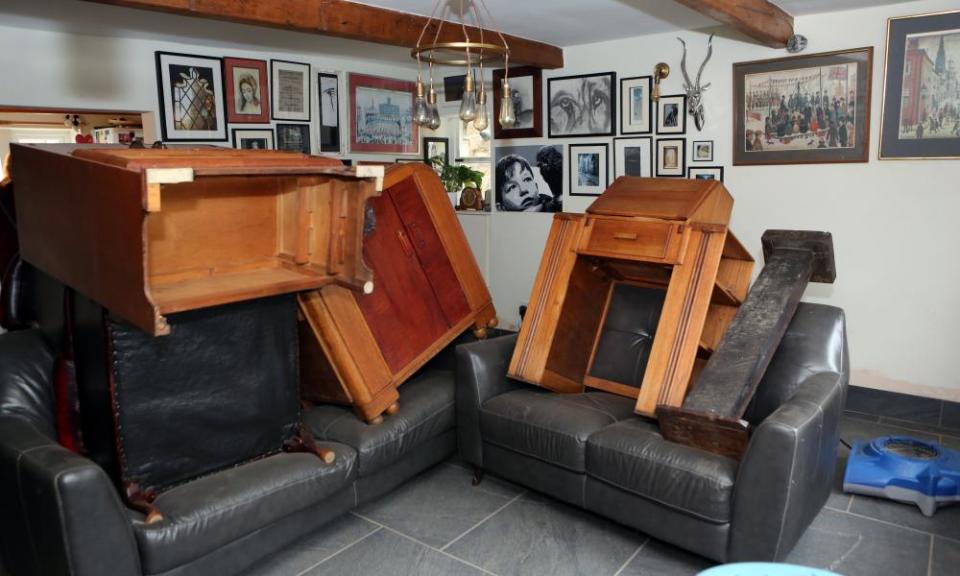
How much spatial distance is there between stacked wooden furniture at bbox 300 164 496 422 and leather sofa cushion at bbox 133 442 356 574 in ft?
1.23

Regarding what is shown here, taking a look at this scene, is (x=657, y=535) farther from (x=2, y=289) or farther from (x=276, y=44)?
(x=276, y=44)

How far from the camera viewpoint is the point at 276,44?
4891 mm

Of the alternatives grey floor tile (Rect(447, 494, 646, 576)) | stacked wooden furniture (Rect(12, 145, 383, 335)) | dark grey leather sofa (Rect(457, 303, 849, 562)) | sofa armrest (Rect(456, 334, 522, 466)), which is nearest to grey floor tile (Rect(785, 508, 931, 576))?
dark grey leather sofa (Rect(457, 303, 849, 562))

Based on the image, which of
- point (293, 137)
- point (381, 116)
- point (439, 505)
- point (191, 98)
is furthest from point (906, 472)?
point (191, 98)

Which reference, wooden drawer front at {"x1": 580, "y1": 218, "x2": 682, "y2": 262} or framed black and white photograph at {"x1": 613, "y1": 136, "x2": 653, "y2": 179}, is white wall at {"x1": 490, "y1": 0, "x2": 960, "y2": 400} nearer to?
framed black and white photograph at {"x1": 613, "y1": 136, "x2": 653, "y2": 179}

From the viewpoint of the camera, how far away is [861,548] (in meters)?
2.75

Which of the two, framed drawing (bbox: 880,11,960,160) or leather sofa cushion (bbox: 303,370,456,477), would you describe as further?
framed drawing (bbox: 880,11,960,160)

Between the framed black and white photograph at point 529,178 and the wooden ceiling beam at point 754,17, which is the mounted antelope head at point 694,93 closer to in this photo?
the wooden ceiling beam at point 754,17

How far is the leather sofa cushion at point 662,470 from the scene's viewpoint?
2461 mm

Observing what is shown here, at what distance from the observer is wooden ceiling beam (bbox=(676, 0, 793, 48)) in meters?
3.22

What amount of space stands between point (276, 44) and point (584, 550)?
4.08 m

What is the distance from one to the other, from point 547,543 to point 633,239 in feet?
4.68

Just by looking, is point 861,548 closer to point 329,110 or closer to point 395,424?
point 395,424

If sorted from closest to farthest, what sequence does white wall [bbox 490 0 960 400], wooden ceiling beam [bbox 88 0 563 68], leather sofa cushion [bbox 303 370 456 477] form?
leather sofa cushion [bbox 303 370 456 477], wooden ceiling beam [bbox 88 0 563 68], white wall [bbox 490 0 960 400]
